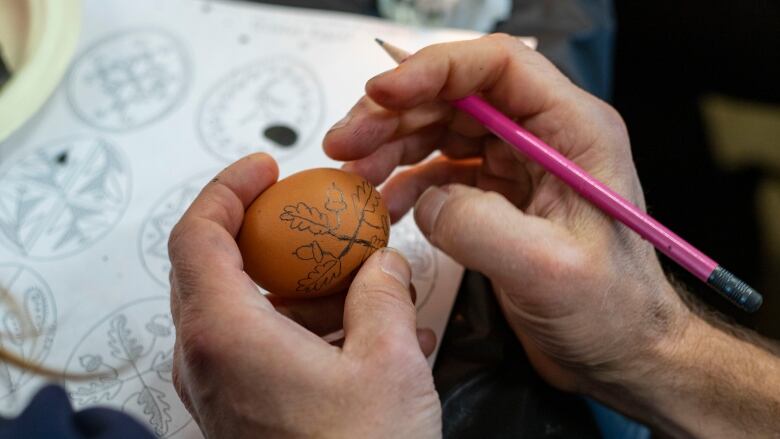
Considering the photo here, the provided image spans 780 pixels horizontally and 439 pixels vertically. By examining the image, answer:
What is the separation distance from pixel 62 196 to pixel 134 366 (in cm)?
29

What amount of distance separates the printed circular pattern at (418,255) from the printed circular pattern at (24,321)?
463 millimetres

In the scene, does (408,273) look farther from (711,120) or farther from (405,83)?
(711,120)

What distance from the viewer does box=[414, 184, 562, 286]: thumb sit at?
24.5 inches

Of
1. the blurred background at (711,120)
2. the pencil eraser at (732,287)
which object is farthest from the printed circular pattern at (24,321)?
the blurred background at (711,120)

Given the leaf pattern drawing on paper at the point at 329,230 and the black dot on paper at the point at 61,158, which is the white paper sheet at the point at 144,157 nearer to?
the black dot on paper at the point at 61,158

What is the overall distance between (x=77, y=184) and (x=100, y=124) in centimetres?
11

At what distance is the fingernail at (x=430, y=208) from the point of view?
695 millimetres

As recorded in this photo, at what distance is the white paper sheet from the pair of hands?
16 cm

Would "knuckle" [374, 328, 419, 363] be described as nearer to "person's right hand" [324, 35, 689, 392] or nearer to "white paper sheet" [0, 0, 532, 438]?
"person's right hand" [324, 35, 689, 392]

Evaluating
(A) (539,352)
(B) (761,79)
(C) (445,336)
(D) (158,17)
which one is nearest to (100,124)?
(D) (158,17)

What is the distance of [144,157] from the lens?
0.94m

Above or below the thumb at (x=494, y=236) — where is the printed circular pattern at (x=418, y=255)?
below

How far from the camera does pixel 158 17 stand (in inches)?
41.6

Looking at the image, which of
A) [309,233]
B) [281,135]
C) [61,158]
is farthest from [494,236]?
[61,158]
